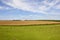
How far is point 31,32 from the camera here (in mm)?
1429

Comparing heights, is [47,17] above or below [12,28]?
above

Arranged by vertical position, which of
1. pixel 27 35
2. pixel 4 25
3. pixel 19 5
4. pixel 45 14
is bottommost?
pixel 27 35

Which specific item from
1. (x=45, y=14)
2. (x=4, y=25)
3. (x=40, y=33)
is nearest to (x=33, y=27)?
(x=40, y=33)

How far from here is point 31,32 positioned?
1.43 metres

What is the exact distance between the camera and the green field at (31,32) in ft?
4.61

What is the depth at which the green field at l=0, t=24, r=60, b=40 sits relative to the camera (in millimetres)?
1406

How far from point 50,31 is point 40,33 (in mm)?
114

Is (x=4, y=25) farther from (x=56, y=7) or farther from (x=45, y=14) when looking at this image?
(x=56, y=7)

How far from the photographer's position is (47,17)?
4.84 feet

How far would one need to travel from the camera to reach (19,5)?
1466 mm

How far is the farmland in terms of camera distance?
141 centimetres

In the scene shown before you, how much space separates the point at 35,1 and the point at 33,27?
296 mm

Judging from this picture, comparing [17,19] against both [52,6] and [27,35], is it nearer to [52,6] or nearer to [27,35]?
[27,35]

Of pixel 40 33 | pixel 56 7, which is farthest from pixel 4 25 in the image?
pixel 56 7
